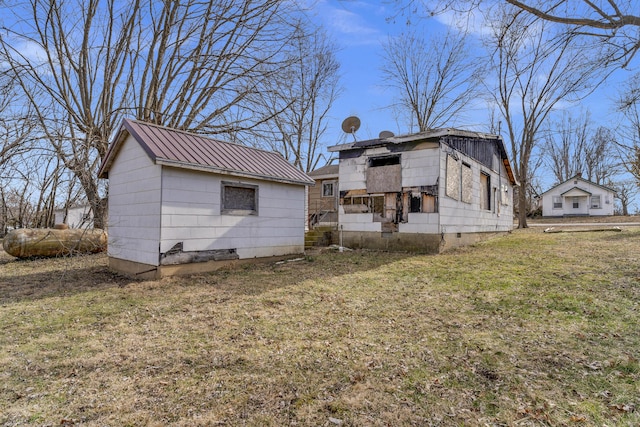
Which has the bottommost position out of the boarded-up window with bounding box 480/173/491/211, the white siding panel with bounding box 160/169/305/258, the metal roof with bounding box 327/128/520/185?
the white siding panel with bounding box 160/169/305/258

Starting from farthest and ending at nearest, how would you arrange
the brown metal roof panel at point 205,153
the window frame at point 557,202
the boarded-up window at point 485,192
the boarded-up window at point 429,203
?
1. the window frame at point 557,202
2. the boarded-up window at point 485,192
3. the boarded-up window at point 429,203
4. the brown metal roof panel at point 205,153

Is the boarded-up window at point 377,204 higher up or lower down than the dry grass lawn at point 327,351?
higher up

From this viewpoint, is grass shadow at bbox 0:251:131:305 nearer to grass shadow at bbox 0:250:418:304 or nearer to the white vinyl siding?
grass shadow at bbox 0:250:418:304

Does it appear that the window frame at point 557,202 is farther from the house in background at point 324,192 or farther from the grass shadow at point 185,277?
the grass shadow at point 185,277

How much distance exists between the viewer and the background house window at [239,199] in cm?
808

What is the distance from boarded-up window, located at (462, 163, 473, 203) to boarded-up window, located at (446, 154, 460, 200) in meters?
0.57

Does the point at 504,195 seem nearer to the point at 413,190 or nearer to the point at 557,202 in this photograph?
the point at 413,190

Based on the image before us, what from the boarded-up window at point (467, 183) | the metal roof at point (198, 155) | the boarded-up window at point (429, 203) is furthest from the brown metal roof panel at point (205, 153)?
the boarded-up window at point (467, 183)

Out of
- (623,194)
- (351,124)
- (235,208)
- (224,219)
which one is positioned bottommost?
(224,219)

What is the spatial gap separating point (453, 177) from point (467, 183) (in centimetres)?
159

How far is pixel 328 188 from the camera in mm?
19531

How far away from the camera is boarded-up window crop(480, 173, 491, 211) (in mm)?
13828

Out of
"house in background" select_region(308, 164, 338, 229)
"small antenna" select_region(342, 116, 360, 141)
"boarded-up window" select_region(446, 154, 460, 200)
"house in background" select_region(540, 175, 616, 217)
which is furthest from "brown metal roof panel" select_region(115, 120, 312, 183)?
"house in background" select_region(540, 175, 616, 217)

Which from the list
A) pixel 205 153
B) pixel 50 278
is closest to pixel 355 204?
pixel 205 153
